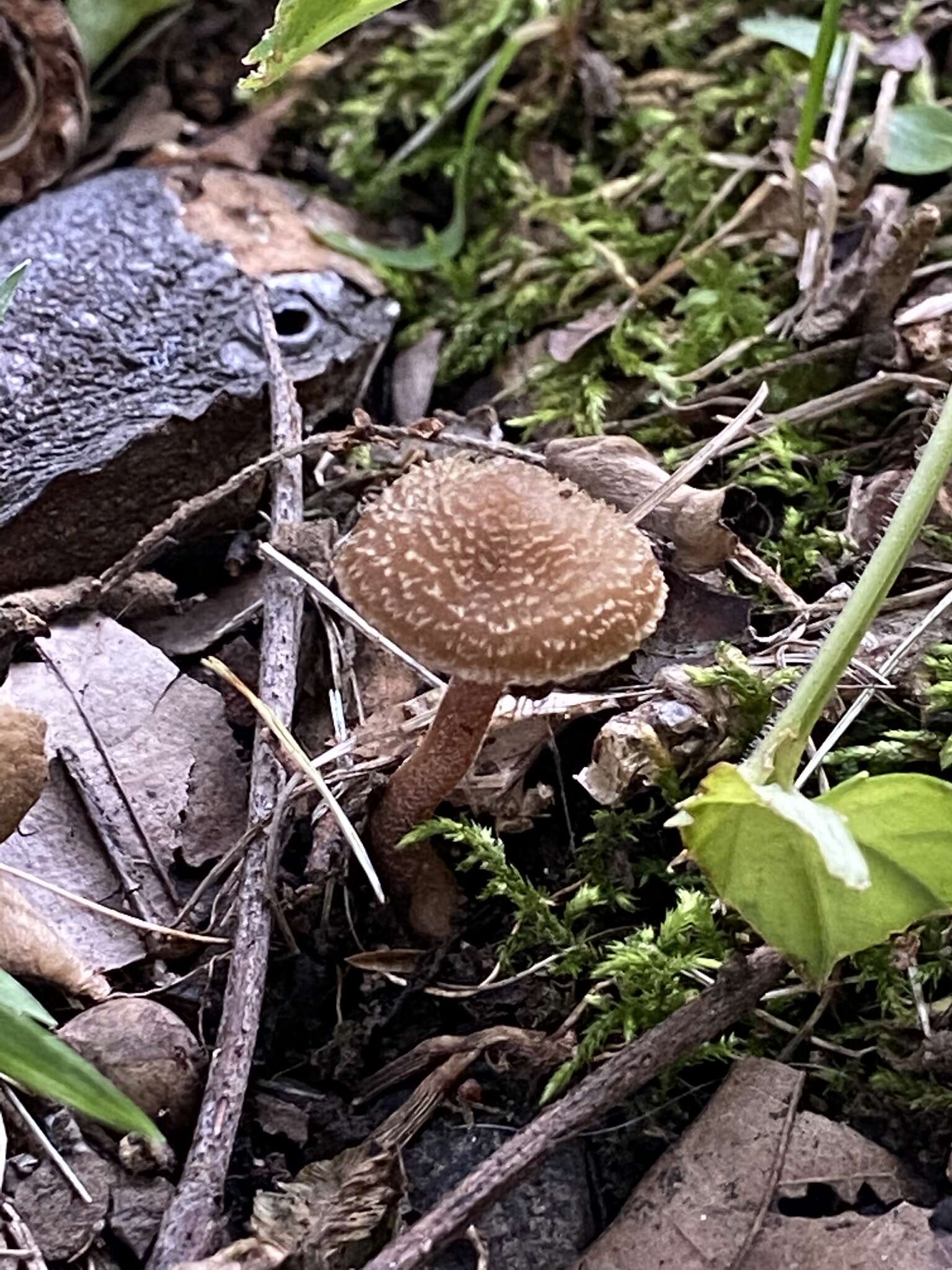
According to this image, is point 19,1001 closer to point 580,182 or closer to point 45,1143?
point 45,1143

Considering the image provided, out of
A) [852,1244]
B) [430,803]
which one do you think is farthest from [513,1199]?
[430,803]

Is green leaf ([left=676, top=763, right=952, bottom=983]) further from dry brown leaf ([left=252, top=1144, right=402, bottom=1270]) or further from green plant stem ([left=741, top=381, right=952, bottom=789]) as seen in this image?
dry brown leaf ([left=252, top=1144, right=402, bottom=1270])

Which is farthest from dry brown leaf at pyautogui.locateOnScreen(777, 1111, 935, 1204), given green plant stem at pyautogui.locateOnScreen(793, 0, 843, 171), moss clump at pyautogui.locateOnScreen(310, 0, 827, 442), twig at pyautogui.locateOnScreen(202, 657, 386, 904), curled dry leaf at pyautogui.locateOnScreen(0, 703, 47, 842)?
green plant stem at pyautogui.locateOnScreen(793, 0, 843, 171)

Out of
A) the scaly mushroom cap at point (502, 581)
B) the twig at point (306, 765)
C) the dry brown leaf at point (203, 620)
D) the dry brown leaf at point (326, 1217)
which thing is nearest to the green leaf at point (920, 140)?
the scaly mushroom cap at point (502, 581)

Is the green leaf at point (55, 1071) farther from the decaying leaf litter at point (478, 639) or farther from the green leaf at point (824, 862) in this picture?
the green leaf at point (824, 862)

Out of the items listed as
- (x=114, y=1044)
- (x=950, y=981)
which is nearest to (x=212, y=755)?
(x=114, y=1044)
